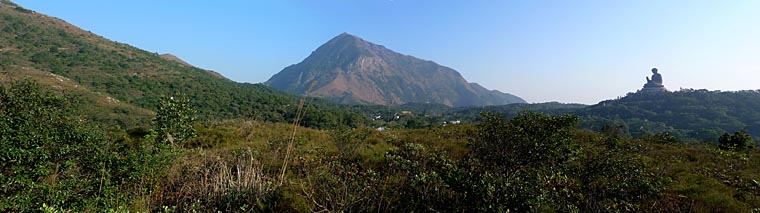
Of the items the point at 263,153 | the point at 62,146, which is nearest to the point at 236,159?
the point at 263,153

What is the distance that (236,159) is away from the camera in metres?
6.39

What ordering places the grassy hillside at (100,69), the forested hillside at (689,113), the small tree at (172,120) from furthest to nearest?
the forested hillside at (689,113) → the grassy hillside at (100,69) → the small tree at (172,120)

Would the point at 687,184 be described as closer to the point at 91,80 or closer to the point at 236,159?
→ the point at 236,159

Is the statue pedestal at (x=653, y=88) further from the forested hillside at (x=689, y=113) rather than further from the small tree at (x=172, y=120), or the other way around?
the small tree at (x=172, y=120)

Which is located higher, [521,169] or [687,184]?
[521,169]

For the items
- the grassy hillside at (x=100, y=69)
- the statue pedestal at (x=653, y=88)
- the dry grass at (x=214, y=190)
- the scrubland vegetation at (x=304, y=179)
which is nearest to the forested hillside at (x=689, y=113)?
the statue pedestal at (x=653, y=88)

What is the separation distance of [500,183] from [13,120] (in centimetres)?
693

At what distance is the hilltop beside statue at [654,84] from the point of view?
142 meters

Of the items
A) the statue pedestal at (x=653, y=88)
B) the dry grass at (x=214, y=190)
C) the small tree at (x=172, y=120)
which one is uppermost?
the statue pedestal at (x=653, y=88)

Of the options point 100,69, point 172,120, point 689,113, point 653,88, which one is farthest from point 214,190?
point 653,88

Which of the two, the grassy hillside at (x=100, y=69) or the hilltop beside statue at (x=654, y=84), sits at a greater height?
the hilltop beside statue at (x=654, y=84)

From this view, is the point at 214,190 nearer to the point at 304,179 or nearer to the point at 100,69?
the point at 304,179

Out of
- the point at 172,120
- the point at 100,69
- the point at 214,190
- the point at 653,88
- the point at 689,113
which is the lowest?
the point at 214,190

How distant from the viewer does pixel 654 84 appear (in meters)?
146
